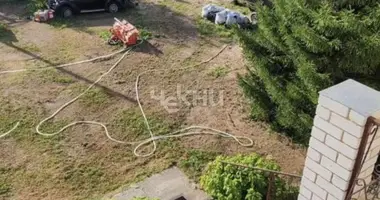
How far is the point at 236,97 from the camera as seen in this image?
9484mm

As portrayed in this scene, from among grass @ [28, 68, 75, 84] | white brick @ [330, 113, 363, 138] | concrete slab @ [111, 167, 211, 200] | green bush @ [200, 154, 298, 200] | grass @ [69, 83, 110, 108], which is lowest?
concrete slab @ [111, 167, 211, 200]

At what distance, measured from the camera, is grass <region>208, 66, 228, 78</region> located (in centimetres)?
1017

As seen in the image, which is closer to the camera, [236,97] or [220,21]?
[236,97]

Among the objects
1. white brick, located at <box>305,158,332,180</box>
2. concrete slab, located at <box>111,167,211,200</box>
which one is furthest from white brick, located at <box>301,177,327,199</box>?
concrete slab, located at <box>111,167,211,200</box>

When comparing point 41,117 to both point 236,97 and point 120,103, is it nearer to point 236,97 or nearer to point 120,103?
point 120,103

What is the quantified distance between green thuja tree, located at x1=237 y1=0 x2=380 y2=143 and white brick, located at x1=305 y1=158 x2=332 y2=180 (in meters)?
2.79

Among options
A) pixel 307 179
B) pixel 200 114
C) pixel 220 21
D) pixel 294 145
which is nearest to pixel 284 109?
pixel 294 145

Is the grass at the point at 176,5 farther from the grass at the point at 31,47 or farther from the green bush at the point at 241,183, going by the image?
the green bush at the point at 241,183

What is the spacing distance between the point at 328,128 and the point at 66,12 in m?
9.74

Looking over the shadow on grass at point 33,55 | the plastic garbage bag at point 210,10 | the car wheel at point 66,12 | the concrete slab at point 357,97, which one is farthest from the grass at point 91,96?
the concrete slab at point 357,97

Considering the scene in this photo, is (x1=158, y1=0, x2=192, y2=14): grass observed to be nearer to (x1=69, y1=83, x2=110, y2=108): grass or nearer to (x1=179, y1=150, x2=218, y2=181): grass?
(x1=69, y1=83, x2=110, y2=108): grass

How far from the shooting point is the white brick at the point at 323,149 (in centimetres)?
372

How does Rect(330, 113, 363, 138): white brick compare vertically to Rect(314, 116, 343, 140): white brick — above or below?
above

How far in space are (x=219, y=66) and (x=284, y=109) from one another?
280 cm
